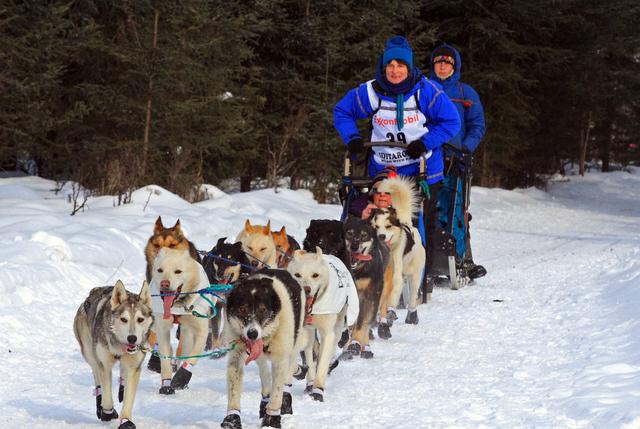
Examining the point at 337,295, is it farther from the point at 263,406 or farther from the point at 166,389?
the point at 166,389

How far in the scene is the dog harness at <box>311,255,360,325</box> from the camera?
5.13m

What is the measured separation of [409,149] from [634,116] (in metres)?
29.8

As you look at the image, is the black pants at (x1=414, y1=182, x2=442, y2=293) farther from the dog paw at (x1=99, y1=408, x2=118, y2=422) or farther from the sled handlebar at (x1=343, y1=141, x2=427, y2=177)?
the dog paw at (x1=99, y1=408, x2=118, y2=422)

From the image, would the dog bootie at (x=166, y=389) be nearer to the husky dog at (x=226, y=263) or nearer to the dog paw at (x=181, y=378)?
the dog paw at (x=181, y=378)

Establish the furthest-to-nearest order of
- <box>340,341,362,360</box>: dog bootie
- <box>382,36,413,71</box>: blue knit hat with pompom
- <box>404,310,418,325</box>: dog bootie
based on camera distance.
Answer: <box>404,310,418,325</box>: dog bootie, <box>382,36,413,71</box>: blue knit hat with pompom, <box>340,341,362,360</box>: dog bootie

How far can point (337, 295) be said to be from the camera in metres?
5.25

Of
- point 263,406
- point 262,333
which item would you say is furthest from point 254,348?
point 263,406

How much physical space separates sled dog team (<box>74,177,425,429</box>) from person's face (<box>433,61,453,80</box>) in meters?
2.54

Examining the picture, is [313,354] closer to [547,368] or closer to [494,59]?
[547,368]

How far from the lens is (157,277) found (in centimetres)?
539

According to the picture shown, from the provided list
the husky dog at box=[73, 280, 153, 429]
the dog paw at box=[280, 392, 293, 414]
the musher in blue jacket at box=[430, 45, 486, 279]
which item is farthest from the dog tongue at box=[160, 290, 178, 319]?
the musher in blue jacket at box=[430, 45, 486, 279]

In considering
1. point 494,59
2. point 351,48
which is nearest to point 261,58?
point 351,48

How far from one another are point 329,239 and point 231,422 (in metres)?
2.22

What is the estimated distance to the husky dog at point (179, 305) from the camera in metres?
5.17
